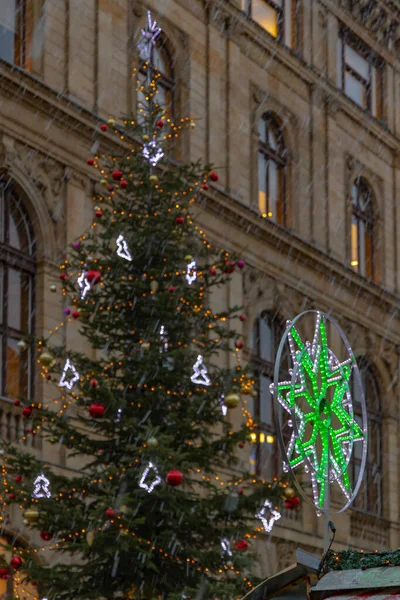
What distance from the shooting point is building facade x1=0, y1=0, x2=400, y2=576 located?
80.2 ft

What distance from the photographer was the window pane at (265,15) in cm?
3353

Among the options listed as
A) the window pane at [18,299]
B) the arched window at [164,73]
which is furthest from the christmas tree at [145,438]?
the arched window at [164,73]

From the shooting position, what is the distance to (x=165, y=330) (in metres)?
17.3

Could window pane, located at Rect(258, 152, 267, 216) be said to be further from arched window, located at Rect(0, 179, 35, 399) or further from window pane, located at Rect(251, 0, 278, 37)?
arched window, located at Rect(0, 179, 35, 399)

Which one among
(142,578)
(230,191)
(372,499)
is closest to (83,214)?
(230,191)

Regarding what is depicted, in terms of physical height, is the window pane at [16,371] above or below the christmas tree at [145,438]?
above

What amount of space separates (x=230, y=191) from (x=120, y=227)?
43.7 feet

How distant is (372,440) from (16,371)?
14399 millimetres

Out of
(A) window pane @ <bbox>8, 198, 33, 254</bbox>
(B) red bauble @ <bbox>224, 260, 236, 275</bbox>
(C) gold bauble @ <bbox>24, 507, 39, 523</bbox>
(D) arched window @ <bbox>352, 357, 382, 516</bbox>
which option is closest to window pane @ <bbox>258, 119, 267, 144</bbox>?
(D) arched window @ <bbox>352, 357, 382, 516</bbox>

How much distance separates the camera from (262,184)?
32.8m

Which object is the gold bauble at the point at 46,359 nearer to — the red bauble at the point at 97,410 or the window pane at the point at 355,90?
the red bauble at the point at 97,410

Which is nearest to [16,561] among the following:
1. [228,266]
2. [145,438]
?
[145,438]

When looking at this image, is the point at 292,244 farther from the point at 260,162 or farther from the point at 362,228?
the point at 362,228

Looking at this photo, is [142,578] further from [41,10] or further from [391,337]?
[391,337]
